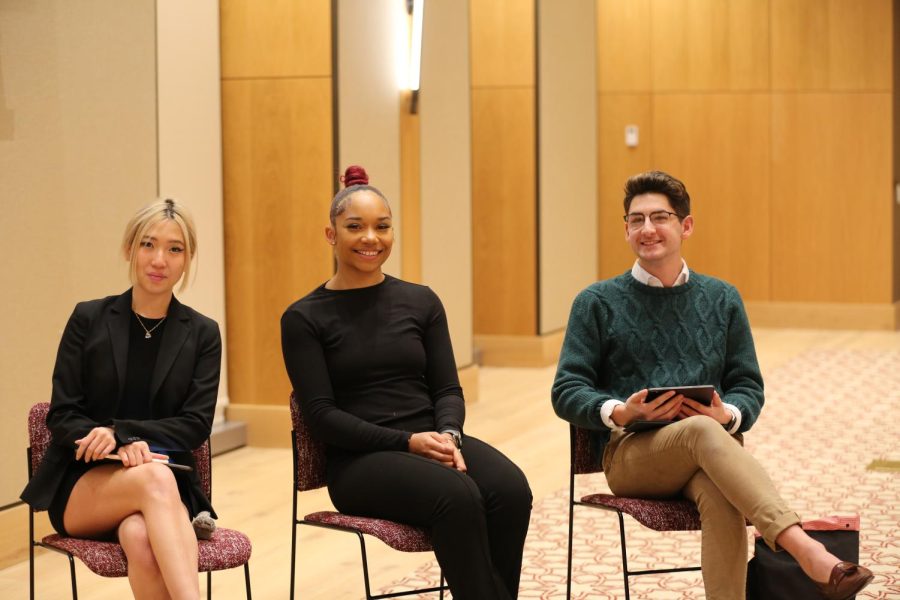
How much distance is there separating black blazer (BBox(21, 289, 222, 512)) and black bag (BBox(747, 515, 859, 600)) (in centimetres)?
141

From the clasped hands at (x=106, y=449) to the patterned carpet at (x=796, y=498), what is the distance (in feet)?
4.34

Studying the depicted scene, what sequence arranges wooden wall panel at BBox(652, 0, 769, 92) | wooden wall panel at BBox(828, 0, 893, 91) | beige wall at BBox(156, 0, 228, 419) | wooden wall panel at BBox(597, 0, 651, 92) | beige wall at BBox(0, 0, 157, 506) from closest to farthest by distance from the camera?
beige wall at BBox(0, 0, 157, 506) → beige wall at BBox(156, 0, 228, 419) → wooden wall panel at BBox(828, 0, 893, 91) → wooden wall panel at BBox(652, 0, 769, 92) → wooden wall panel at BBox(597, 0, 651, 92)

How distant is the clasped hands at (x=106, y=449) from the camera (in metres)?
3.08

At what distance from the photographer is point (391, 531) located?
313 cm

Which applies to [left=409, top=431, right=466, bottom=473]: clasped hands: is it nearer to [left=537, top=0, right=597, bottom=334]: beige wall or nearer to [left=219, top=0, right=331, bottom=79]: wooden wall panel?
[left=219, top=0, right=331, bottom=79]: wooden wall panel

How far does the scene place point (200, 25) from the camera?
6.18 m

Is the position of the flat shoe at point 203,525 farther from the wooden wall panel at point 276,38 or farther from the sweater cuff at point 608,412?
the wooden wall panel at point 276,38

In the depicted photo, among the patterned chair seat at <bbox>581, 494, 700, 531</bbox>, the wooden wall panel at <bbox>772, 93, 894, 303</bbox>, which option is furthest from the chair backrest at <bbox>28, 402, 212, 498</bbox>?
the wooden wall panel at <bbox>772, 93, 894, 303</bbox>

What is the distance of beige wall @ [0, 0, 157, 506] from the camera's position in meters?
4.58

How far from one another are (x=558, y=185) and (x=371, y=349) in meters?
6.61

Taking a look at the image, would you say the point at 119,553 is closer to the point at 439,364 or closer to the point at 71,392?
the point at 71,392

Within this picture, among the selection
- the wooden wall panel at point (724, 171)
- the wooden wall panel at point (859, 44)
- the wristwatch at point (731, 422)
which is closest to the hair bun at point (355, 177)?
the wristwatch at point (731, 422)

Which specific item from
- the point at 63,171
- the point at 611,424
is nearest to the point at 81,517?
the point at 611,424

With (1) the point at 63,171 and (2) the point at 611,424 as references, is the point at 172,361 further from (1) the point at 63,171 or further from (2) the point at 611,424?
(1) the point at 63,171
